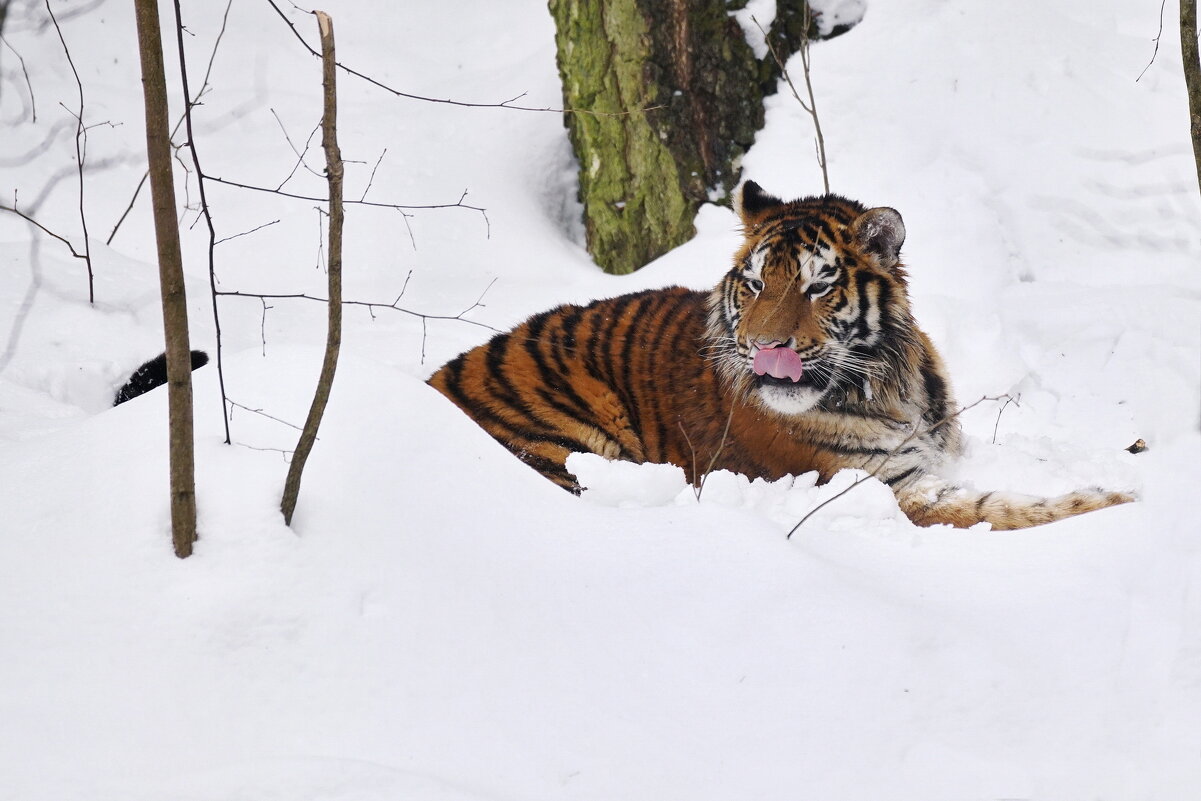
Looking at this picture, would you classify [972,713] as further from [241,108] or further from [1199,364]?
[241,108]

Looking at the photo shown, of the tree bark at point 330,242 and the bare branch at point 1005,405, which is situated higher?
the tree bark at point 330,242

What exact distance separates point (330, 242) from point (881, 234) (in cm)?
217

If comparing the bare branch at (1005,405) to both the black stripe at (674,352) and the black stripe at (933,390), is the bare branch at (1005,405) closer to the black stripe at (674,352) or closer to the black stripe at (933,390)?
the black stripe at (933,390)

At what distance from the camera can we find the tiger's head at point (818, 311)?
3.46 m

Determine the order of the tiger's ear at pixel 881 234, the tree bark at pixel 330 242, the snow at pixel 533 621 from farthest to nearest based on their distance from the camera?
the tiger's ear at pixel 881 234
the tree bark at pixel 330 242
the snow at pixel 533 621

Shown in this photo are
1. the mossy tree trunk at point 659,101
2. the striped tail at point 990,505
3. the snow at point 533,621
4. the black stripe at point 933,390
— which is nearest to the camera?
the snow at point 533,621

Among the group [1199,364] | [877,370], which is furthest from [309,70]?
[1199,364]

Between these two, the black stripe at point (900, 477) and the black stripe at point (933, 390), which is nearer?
the black stripe at point (900, 477)

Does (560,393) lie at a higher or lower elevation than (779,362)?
lower

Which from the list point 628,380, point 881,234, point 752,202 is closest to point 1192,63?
point 881,234

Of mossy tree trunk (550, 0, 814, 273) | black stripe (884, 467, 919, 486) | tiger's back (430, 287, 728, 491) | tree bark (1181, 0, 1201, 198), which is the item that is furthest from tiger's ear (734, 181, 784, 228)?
mossy tree trunk (550, 0, 814, 273)

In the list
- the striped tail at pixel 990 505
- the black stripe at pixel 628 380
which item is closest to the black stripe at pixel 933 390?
the striped tail at pixel 990 505

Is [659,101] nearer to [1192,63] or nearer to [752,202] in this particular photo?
[752,202]

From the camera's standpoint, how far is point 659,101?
5652mm
